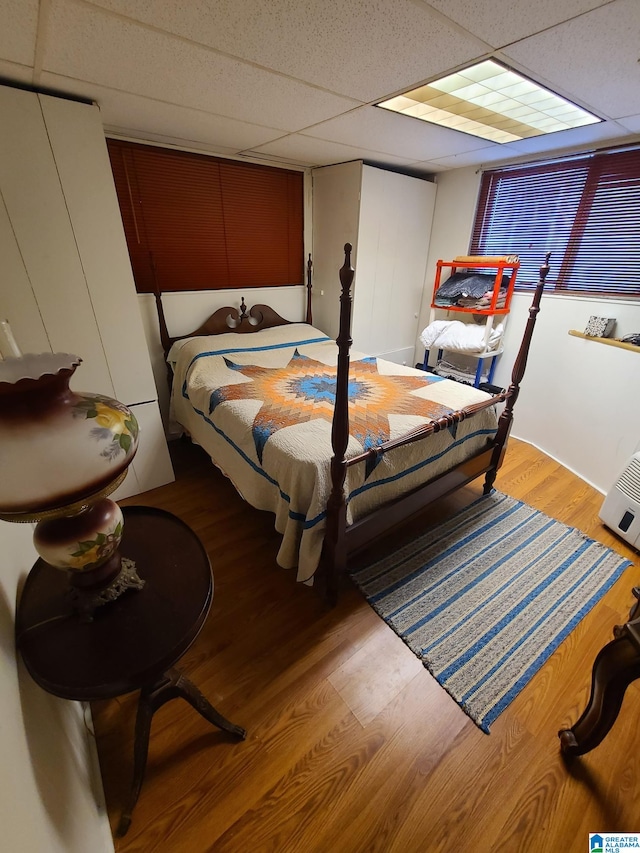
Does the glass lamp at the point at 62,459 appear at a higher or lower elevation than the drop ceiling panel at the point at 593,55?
lower

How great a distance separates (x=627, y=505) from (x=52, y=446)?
2.70 m

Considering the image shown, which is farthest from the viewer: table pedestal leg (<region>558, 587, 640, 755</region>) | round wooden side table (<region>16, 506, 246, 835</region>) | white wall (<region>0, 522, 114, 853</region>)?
table pedestal leg (<region>558, 587, 640, 755</region>)

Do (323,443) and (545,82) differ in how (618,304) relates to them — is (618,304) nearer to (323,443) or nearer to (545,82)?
(545,82)

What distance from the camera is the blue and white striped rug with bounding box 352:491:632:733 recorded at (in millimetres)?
1451

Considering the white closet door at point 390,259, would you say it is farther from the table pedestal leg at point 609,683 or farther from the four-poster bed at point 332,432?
the table pedestal leg at point 609,683

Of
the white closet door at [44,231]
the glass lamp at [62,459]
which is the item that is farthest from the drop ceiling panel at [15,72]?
the glass lamp at [62,459]

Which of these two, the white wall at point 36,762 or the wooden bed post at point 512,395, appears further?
the wooden bed post at point 512,395

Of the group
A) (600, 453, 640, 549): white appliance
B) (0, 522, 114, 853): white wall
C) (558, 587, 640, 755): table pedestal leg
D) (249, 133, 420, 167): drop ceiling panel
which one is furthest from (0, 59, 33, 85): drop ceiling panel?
(600, 453, 640, 549): white appliance

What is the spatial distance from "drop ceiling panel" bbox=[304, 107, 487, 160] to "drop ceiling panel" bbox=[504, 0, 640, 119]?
27.9 inches

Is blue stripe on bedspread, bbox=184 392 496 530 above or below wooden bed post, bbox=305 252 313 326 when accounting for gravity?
below

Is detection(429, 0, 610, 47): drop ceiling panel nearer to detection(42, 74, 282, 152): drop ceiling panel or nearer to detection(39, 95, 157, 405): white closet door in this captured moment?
detection(42, 74, 282, 152): drop ceiling panel

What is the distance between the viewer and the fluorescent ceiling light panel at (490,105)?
1460 mm

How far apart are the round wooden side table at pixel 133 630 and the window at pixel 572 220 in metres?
3.11

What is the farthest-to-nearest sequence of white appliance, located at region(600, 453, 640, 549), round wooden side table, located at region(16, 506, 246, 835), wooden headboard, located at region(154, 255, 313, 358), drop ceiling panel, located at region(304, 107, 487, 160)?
wooden headboard, located at region(154, 255, 313, 358)
white appliance, located at region(600, 453, 640, 549)
drop ceiling panel, located at region(304, 107, 487, 160)
round wooden side table, located at region(16, 506, 246, 835)
